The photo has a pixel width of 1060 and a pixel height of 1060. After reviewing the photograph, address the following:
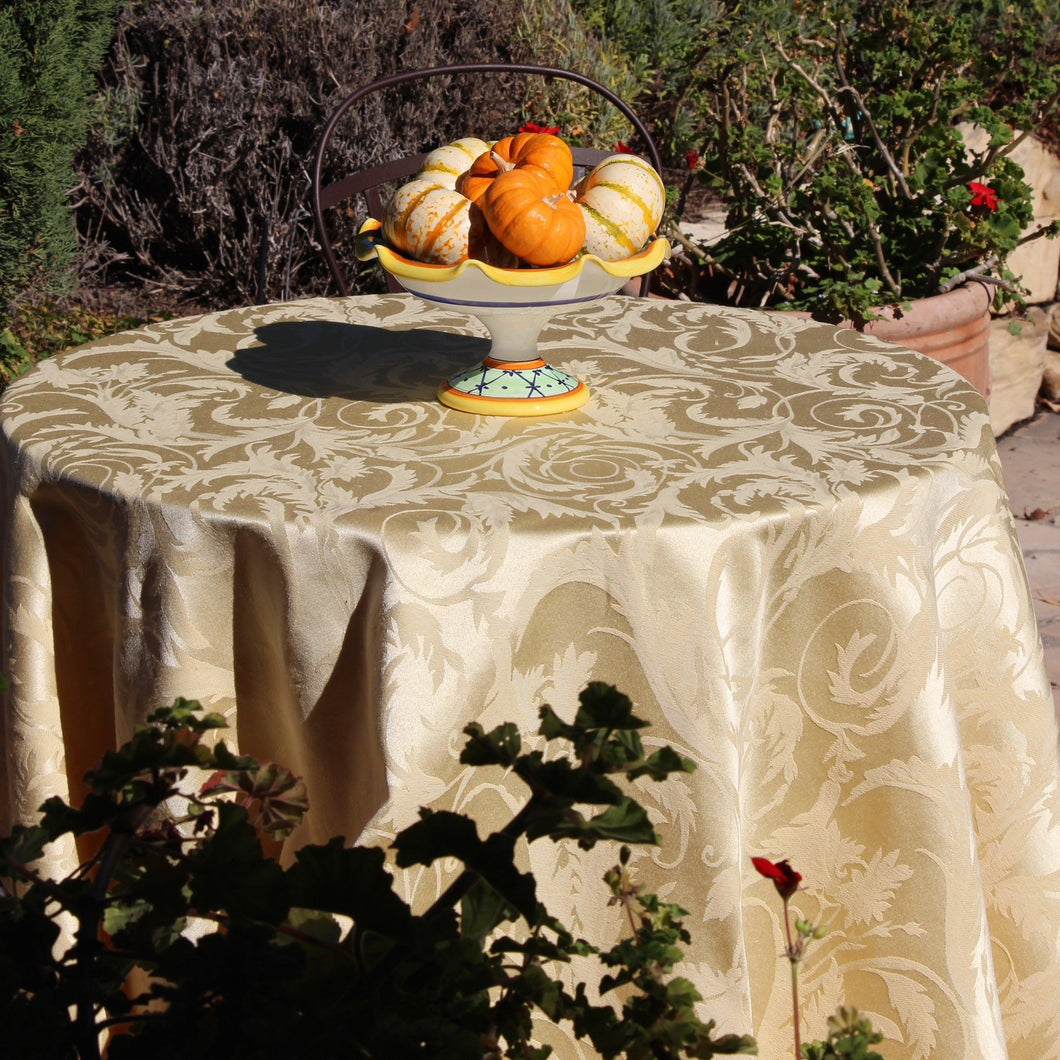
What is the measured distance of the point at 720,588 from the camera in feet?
4.09

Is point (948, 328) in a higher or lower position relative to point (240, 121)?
lower

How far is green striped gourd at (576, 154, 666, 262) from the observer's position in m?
1.51

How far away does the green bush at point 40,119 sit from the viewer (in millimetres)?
4094

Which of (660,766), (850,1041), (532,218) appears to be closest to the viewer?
(660,766)

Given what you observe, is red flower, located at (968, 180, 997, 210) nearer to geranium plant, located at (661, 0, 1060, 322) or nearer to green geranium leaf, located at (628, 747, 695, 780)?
geranium plant, located at (661, 0, 1060, 322)

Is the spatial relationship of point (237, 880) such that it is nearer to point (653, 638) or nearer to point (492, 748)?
point (492, 748)

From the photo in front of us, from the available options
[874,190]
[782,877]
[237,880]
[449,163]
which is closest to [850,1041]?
[782,877]

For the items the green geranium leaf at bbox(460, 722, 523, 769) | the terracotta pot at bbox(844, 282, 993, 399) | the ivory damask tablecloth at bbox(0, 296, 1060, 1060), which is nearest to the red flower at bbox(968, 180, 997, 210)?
the terracotta pot at bbox(844, 282, 993, 399)

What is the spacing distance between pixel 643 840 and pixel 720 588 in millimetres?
724

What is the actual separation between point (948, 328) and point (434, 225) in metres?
2.14

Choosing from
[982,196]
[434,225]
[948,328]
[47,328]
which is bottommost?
[47,328]

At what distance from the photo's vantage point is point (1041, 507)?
3.94 metres

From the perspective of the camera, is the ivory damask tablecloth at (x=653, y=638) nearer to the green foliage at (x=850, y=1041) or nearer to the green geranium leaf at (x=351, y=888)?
the green foliage at (x=850, y=1041)

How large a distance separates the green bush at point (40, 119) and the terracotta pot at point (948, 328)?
112 inches
